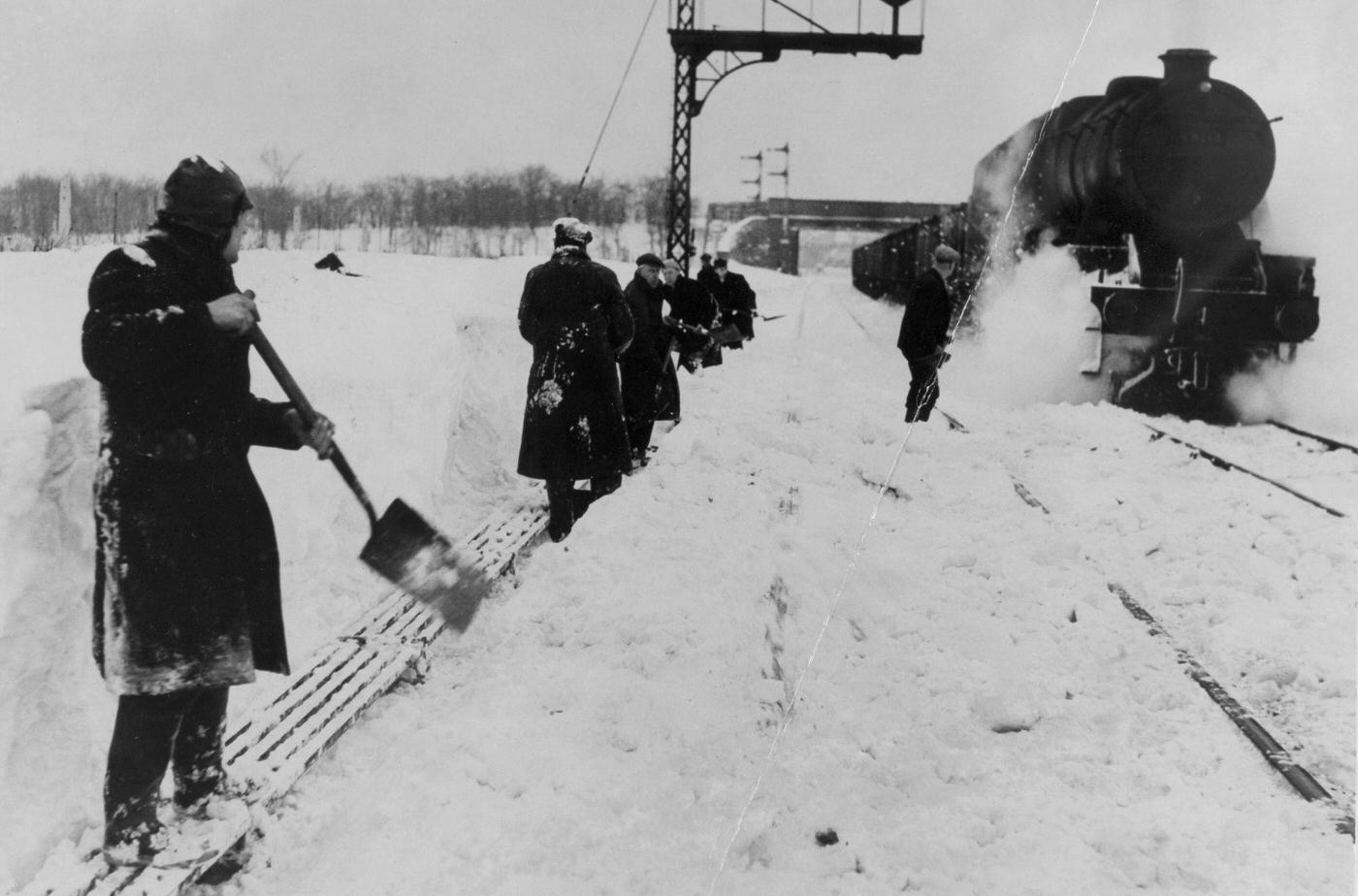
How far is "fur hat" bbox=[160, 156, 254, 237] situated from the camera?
2322mm

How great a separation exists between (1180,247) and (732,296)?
18.4 ft

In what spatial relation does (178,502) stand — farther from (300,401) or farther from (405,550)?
(405,550)

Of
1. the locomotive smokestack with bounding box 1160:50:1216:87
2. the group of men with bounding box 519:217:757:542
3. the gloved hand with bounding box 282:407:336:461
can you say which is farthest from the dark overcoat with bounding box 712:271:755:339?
the gloved hand with bounding box 282:407:336:461

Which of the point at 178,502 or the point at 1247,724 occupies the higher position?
the point at 178,502

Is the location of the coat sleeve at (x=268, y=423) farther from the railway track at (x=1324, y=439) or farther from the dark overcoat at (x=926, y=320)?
the railway track at (x=1324, y=439)

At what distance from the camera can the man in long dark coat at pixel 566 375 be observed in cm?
596

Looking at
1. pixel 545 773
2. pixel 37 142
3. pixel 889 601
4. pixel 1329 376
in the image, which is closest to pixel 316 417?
pixel 37 142

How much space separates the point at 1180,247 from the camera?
10562 millimetres

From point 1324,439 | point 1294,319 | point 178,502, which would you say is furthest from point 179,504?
point 1294,319

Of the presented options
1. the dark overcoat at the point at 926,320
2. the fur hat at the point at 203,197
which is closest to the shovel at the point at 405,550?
the fur hat at the point at 203,197

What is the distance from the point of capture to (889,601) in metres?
5.05

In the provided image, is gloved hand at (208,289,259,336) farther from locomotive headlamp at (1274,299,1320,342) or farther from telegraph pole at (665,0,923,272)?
locomotive headlamp at (1274,299,1320,342)

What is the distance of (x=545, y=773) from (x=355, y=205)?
187 centimetres

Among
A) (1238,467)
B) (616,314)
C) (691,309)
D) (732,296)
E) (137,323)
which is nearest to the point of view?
(137,323)
